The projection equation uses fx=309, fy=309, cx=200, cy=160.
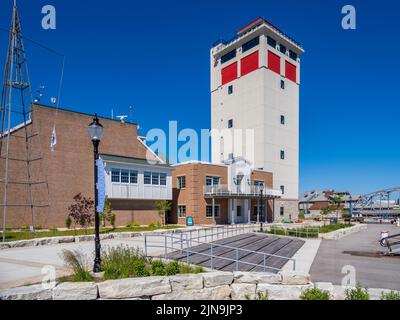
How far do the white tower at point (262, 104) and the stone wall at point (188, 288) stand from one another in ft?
122

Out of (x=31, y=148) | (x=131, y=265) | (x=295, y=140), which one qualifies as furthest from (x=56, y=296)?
(x=295, y=140)

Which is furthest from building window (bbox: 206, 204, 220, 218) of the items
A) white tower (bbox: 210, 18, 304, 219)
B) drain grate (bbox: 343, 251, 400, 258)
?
drain grate (bbox: 343, 251, 400, 258)

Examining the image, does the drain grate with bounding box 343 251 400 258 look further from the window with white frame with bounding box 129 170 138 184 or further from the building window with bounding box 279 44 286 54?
the building window with bounding box 279 44 286 54

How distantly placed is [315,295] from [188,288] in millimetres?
3125

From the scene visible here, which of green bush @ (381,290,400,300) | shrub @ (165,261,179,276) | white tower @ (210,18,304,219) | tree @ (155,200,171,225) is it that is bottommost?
tree @ (155,200,171,225)

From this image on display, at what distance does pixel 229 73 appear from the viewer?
51.8 metres

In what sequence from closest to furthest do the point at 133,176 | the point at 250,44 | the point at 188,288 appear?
the point at 188,288, the point at 133,176, the point at 250,44

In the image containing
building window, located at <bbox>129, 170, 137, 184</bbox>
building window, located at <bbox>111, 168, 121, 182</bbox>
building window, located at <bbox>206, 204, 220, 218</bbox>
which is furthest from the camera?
building window, located at <bbox>206, 204, 220, 218</bbox>

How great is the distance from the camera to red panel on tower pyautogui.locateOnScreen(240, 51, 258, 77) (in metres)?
47.0

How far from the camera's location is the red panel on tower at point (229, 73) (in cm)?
5069

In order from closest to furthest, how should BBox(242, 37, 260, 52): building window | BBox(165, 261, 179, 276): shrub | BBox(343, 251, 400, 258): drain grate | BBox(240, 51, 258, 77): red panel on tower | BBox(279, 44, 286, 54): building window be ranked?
BBox(165, 261, 179, 276): shrub, BBox(343, 251, 400, 258): drain grate, BBox(240, 51, 258, 77): red panel on tower, BBox(242, 37, 260, 52): building window, BBox(279, 44, 286, 54): building window

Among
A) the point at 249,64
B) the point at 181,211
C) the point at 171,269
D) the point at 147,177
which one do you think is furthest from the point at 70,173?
the point at 249,64

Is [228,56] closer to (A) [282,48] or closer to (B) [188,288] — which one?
(A) [282,48]

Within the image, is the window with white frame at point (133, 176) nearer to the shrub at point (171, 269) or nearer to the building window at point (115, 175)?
the building window at point (115, 175)
